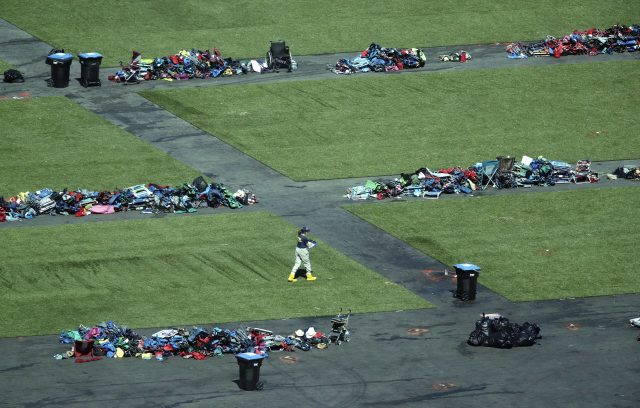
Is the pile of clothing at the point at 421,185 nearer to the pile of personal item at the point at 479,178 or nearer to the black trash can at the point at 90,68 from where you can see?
the pile of personal item at the point at 479,178

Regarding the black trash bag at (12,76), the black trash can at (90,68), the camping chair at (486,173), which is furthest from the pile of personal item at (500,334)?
the black trash bag at (12,76)

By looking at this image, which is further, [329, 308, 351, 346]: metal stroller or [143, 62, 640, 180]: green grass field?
[143, 62, 640, 180]: green grass field

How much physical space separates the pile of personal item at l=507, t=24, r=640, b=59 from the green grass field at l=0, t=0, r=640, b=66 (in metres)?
2.38

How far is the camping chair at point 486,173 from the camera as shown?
234ft

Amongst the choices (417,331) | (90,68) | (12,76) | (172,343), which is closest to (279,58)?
(90,68)

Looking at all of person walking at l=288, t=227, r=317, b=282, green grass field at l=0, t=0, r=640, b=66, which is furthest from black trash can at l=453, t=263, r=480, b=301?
green grass field at l=0, t=0, r=640, b=66

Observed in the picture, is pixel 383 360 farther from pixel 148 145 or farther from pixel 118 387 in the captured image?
pixel 148 145

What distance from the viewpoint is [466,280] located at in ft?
190

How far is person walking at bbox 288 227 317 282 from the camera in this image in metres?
58.9

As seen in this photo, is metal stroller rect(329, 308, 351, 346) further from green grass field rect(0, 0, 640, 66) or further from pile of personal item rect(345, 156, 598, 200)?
green grass field rect(0, 0, 640, 66)

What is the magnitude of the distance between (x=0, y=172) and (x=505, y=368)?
99.5 feet

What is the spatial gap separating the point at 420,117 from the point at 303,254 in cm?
2479

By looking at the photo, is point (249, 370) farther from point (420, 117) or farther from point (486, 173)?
point (420, 117)

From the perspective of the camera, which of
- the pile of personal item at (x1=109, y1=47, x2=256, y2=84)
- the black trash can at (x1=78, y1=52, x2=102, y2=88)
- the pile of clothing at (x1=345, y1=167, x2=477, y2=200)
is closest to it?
the pile of clothing at (x1=345, y1=167, x2=477, y2=200)
